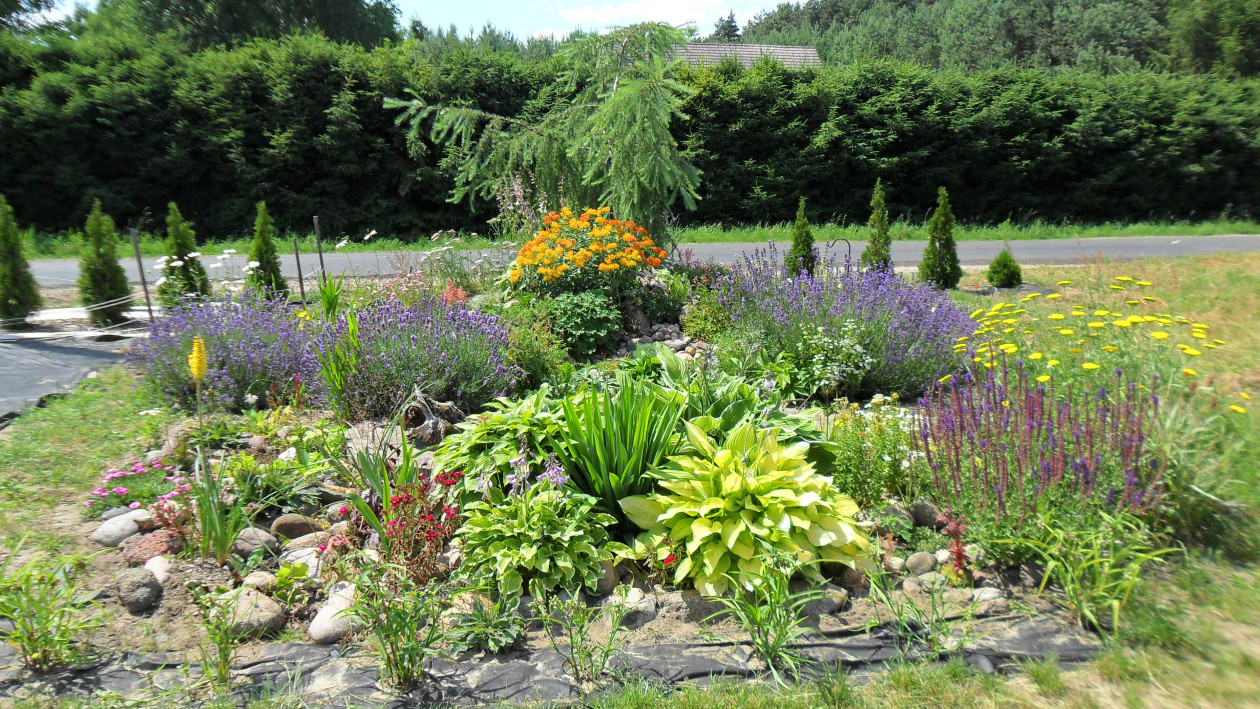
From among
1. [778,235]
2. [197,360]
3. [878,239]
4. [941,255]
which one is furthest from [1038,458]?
[778,235]

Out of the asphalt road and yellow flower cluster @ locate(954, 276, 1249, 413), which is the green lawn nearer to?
the asphalt road

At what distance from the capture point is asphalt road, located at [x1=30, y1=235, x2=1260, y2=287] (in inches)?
469

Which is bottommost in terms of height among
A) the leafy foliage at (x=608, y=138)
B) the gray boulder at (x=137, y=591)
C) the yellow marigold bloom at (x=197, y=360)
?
the gray boulder at (x=137, y=591)

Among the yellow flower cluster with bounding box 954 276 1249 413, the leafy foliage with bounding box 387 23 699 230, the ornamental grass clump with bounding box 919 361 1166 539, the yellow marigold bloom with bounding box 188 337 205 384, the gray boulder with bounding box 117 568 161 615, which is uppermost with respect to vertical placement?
→ the leafy foliage with bounding box 387 23 699 230

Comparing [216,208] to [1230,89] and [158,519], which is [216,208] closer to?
[158,519]

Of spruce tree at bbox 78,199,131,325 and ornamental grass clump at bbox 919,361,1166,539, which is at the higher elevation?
spruce tree at bbox 78,199,131,325

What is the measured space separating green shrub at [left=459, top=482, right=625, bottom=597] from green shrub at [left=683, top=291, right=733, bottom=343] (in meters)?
3.58

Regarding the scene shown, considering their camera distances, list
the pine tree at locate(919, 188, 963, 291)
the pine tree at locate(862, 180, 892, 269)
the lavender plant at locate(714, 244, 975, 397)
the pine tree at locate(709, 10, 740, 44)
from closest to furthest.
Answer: the lavender plant at locate(714, 244, 975, 397)
the pine tree at locate(862, 180, 892, 269)
the pine tree at locate(919, 188, 963, 291)
the pine tree at locate(709, 10, 740, 44)

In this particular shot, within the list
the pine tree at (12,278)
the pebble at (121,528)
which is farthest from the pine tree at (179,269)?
the pebble at (121,528)

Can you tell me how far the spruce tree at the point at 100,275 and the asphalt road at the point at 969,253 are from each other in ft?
9.08

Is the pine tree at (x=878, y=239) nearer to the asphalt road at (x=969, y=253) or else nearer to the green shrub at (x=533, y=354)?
the asphalt road at (x=969, y=253)

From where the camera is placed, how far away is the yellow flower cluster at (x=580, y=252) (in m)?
6.96

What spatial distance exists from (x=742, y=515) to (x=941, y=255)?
8.18 meters

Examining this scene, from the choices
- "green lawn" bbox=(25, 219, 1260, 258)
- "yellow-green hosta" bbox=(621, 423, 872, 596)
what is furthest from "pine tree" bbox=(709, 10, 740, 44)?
"yellow-green hosta" bbox=(621, 423, 872, 596)
